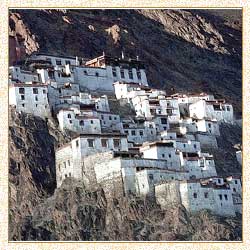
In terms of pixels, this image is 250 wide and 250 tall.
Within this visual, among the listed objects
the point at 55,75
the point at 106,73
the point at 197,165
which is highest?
the point at 106,73

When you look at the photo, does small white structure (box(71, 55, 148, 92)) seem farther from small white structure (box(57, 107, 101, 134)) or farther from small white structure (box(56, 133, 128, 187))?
small white structure (box(56, 133, 128, 187))

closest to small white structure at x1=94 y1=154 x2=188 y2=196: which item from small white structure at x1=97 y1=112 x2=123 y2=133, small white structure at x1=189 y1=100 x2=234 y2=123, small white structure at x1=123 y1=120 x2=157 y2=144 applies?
small white structure at x1=97 y1=112 x2=123 y2=133

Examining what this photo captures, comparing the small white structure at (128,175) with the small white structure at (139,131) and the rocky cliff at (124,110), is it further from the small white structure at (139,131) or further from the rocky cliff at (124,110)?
the small white structure at (139,131)

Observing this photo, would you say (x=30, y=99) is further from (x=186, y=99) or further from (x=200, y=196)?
(x=186, y=99)

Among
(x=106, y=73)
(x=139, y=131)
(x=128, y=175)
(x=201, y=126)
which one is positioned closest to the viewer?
(x=128, y=175)

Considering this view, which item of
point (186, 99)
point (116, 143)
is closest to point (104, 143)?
point (116, 143)

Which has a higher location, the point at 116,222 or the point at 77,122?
the point at 77,122
